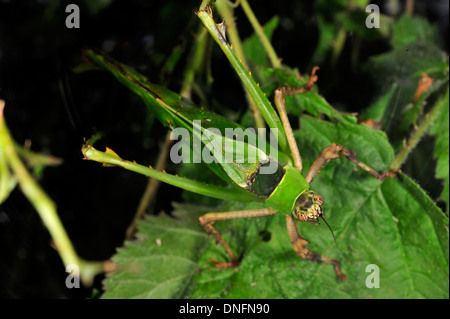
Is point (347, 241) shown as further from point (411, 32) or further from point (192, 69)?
point (411, 32)

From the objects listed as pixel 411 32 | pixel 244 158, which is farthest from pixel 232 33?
pixel 411 32

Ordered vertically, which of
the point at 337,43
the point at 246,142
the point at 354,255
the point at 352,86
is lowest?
the point at 354,255

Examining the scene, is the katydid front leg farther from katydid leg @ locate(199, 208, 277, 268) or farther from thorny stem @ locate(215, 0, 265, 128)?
thorny stem @ locate(215, 0, 265, 128)

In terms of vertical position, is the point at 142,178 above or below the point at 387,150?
above

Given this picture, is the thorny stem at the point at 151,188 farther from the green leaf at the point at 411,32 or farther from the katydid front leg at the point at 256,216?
the green leaf at the point at 411,32

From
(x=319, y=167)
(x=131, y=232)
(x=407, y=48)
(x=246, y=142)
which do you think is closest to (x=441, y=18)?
(x=407, y=48)

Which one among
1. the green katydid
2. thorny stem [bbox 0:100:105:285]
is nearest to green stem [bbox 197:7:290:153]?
the green katydid

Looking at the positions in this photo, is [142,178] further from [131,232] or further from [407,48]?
[407,48]
